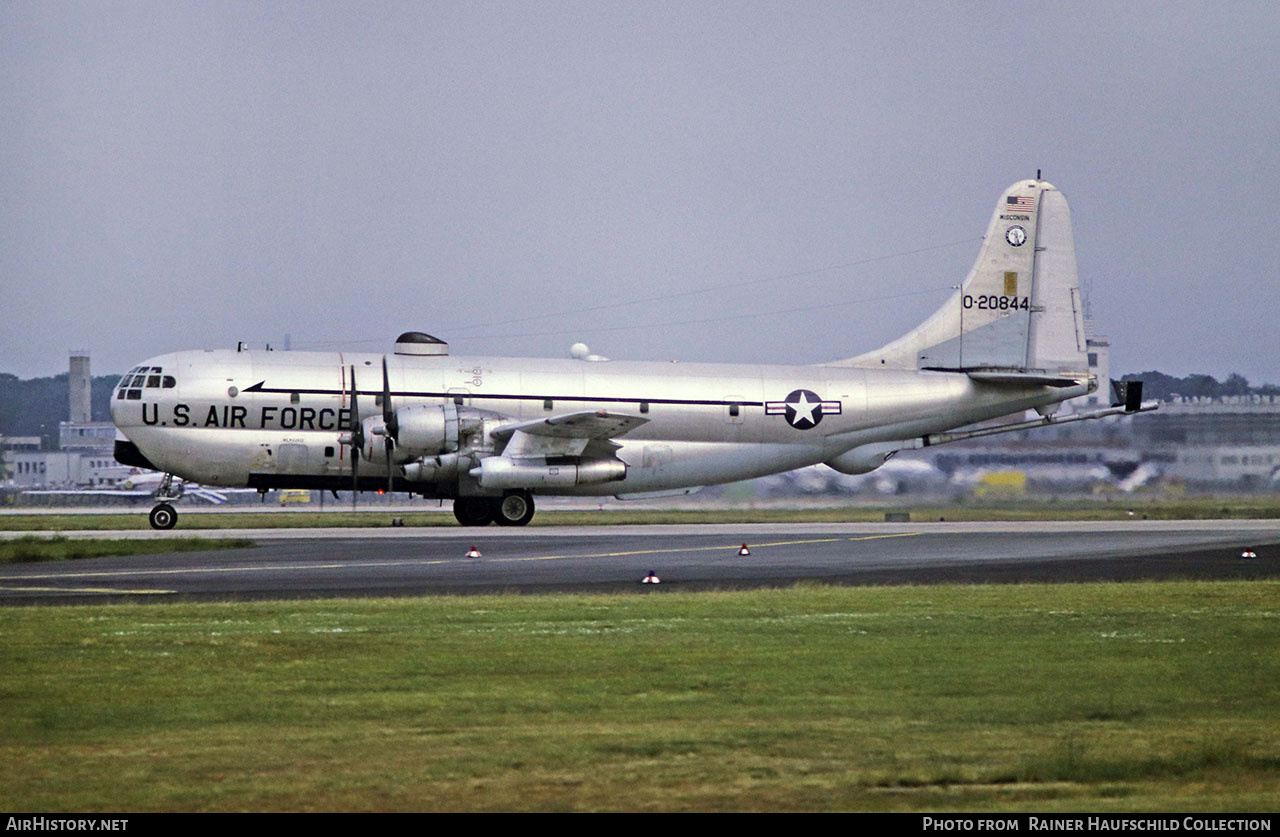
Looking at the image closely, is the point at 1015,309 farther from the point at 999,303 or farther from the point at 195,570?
the point at 195,570

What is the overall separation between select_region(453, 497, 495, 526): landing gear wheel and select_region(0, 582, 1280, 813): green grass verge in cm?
2164

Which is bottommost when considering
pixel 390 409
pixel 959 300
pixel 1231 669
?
pixel 1231 669

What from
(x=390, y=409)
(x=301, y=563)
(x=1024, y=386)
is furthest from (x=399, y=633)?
(x=1024, y=386)

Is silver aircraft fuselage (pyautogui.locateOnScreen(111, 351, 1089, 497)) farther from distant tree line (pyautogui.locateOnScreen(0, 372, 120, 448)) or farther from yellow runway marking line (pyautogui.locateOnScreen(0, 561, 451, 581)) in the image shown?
distant tree line (pyautogui.locateOnScreen(0, 372, 120, 448))

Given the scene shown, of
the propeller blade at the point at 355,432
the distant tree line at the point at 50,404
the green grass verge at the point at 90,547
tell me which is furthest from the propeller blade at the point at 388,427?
the distant tree line at the point at 50,404

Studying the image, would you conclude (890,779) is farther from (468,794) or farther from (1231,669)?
(1231,669)

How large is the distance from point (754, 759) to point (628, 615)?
8433mm

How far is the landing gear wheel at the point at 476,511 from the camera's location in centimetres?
4050

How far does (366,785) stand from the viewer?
8727mm

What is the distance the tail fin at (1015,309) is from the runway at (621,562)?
26.9ft

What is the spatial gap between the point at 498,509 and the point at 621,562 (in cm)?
1453

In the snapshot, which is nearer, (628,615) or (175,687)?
(175,687)

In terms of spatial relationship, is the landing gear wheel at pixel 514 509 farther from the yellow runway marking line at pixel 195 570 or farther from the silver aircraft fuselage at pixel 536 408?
the yellow runway marking line at pixel 195 570

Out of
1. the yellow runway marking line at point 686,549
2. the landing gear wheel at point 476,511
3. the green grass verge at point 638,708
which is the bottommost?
the green grass verge at point 638,708
